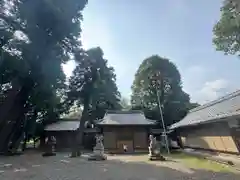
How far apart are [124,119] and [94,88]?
7.19 metres

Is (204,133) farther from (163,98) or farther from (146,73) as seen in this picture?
(146,73)

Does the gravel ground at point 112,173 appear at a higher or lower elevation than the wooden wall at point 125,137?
lower

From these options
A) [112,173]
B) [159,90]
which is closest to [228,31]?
[112,173]

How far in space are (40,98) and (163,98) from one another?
22.3 m

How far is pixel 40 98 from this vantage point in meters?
23.3

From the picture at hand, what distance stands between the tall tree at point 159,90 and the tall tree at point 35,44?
73.7 feet

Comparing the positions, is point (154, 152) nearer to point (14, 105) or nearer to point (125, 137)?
point (125, 137)

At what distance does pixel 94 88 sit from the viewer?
110ft

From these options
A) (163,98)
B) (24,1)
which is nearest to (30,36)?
(24,1)

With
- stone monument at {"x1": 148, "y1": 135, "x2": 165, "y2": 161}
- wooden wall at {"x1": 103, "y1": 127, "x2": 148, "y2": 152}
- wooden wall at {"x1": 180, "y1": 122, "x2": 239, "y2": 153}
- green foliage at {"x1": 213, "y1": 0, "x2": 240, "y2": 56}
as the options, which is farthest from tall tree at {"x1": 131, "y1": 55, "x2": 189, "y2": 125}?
green foliage at {"x1": 213, "y1": 0, "x2": 240, "y2": 56}

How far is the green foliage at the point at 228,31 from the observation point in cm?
→ 1212

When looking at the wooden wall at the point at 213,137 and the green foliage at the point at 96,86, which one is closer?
the wooden wall at the point at 213,137

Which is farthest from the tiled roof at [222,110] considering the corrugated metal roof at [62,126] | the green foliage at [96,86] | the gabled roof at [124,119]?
the corrugated metal roof at [62,126]

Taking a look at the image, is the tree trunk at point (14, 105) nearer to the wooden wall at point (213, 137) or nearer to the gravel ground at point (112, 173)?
the gravel ground at point (112, 173)
